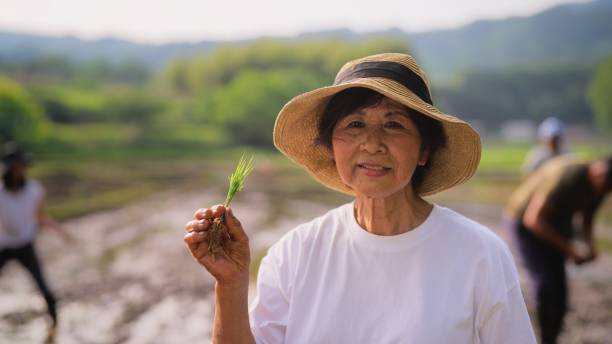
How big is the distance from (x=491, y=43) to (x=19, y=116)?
67.1 metres

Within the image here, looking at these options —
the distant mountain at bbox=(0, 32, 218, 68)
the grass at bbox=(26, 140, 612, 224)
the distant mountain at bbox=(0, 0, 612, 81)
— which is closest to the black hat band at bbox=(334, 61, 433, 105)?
the grass at bbox=(26, 140, 612, 224)

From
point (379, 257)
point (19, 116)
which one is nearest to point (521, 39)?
point (19, 116)

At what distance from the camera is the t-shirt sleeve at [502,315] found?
5.51 feet

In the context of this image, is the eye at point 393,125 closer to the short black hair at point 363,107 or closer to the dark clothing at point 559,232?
the short black hair at point 363,107

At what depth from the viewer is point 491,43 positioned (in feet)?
270

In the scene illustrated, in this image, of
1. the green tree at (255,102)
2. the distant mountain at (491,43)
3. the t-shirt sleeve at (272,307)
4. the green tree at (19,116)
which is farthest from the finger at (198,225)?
the distant mountain at (491,43)

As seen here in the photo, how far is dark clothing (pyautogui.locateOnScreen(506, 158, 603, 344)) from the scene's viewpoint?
4.21 meters

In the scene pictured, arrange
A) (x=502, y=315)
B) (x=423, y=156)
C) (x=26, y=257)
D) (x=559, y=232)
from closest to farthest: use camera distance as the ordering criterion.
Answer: (x=502, y=315) < (x=423, y=156) < (x=559, y=232) < (x=26, y=257)

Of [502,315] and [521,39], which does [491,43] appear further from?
[502,315]

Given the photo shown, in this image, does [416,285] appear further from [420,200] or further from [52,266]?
[52,266]

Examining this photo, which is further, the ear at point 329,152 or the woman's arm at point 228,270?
the ear at point 329,152

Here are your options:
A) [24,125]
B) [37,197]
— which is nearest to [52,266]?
[37,197]

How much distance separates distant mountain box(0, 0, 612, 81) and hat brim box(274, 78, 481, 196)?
2372 inches

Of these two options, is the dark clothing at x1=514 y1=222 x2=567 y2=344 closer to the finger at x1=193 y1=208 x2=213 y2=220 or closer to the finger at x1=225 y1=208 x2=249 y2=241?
the finger at x1=225 y1=208 x2=249 y2=241
